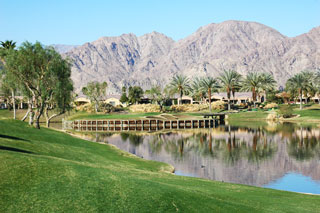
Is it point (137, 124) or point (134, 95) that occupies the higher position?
point (134, 95)

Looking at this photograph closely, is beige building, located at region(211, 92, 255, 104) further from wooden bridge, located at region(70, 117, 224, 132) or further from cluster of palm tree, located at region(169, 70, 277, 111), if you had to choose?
wooden bridge, located at region(70, 117, 224, 132)

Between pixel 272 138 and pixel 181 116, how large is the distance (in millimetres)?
42616

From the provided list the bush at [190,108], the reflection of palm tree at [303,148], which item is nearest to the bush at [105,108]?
the bush at [190,108]

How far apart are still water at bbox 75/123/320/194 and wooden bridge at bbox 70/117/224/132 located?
29.0 metres

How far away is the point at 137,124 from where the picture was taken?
9531 cm

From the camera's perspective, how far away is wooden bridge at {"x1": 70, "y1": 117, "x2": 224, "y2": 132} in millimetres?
93500

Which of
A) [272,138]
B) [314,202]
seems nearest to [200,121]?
[272,138]

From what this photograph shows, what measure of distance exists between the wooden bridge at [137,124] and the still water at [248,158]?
2897 cm

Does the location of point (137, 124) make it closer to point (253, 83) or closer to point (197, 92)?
point (253, 83)

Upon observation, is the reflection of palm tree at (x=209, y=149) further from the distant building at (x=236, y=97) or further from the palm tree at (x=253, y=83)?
the distant building at (x=236, y=97)

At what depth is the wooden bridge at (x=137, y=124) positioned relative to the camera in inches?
3681

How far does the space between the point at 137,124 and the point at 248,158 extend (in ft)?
179

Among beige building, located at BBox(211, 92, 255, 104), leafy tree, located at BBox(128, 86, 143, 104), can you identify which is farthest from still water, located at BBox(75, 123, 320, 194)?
leafy tree, located at BBox(128, 86, 143, 104)

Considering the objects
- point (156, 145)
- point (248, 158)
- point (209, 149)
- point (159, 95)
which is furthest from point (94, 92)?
point (248, 158)
